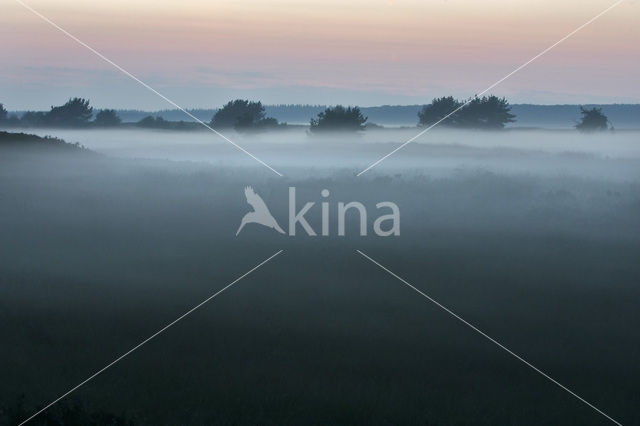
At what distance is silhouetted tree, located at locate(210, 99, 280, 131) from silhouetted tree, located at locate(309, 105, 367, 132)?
476cm

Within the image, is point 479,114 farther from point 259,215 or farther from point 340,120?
point 259,215

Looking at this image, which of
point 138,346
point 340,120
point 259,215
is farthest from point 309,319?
point 340,120

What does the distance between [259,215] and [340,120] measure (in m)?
33.3

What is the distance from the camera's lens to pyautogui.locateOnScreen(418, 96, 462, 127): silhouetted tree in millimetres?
67938

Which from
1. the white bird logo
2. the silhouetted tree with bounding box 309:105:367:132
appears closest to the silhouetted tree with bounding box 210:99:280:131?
the silhouetted tree with bounding box 309:105:367:132

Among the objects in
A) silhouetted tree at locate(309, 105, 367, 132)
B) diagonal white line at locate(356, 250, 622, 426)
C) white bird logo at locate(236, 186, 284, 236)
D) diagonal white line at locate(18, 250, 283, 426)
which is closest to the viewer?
diagonal white line at locate(18, 250, 283, 426)

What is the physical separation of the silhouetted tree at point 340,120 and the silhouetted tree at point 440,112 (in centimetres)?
560

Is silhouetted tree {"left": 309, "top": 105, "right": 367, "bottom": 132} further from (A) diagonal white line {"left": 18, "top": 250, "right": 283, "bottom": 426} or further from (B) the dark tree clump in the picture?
(A) diagonal white line {"left": 18, "top": 250, "right": 283, "bottom": 426}

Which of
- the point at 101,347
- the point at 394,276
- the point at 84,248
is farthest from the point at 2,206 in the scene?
the point at 101,347

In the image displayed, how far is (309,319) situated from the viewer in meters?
16.8

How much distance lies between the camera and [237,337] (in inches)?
603

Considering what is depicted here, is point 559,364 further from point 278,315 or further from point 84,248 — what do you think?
point 84,248

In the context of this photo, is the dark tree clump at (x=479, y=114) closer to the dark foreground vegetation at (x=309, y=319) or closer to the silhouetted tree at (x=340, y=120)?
the silhouetted tree at (x=340, y=120)

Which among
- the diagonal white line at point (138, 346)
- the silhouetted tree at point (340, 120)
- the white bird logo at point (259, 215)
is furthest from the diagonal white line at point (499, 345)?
the silhouetted tree at point (340, 120)
